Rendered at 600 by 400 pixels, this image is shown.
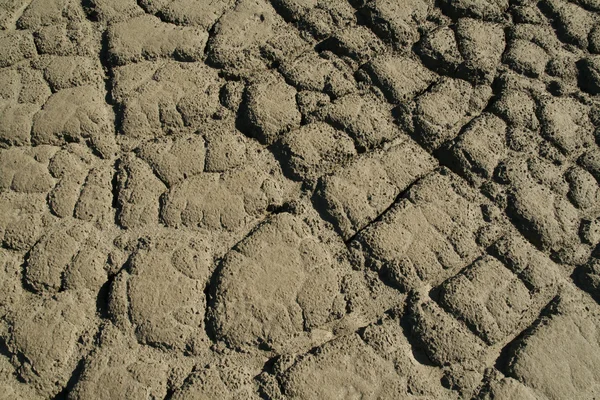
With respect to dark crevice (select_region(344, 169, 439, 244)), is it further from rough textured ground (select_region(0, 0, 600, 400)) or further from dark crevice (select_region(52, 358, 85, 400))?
dark crevice (select_region(52, 358, 85, 400))

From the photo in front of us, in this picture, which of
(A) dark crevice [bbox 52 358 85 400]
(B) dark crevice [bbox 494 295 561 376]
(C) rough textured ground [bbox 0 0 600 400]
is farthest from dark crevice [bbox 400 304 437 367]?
(A) dark crevice [bbox 52 358 85 400]

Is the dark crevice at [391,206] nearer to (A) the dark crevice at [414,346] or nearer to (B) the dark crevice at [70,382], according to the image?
(A) the dark crevice at [414,346]

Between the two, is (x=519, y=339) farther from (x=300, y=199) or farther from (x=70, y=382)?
(x=70, y=382)

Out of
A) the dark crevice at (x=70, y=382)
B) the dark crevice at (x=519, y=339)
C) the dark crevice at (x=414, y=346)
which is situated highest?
the dark crevice at (x=519, y=339)

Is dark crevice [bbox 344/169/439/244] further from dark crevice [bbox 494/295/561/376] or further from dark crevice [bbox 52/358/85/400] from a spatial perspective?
dark crevice [bbox 52/358/85/400]

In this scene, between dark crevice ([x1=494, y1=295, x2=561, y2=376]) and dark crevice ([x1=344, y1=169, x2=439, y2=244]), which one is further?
dark crevice ([x1=344, y1=169, x2=439, y2=244])

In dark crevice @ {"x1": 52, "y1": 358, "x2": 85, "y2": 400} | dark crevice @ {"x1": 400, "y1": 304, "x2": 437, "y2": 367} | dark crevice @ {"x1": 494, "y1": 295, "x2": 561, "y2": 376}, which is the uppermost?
dark crevice @ {"x1": 494, "y1": 295, "x2": 561, "y2": 376}

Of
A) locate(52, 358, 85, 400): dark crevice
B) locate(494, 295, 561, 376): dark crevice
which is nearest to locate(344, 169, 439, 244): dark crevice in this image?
locate(494, 295, 561, 376): dark crevice

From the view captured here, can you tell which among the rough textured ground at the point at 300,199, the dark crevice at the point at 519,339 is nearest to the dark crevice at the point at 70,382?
the rough textured ground at the point at 300,199

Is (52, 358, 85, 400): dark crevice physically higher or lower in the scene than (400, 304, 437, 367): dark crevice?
lower
